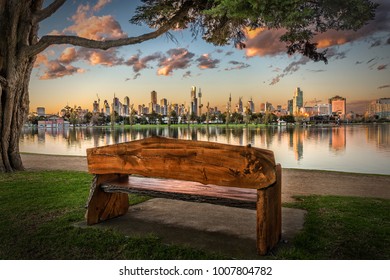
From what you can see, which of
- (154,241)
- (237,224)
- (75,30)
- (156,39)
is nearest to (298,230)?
(237,224)

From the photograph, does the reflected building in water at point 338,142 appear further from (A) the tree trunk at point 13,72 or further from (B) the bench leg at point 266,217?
(B) the bench leg at point 266,217

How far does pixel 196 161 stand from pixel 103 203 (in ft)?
5.63

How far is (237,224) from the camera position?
4.46m

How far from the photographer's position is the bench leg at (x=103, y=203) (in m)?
4.48

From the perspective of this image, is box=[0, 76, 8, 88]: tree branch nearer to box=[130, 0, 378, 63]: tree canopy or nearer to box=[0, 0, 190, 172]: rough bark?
box=[0, 0, 190, 172]: rough bark

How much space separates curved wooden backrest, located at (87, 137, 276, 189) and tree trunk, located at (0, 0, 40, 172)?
6455mm

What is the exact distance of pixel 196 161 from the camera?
11.8 ft

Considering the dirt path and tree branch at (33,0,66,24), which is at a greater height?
tree branch at (33,0,66,24)

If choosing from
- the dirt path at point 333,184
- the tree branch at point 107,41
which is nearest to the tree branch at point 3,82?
the tree branch at point 107,41

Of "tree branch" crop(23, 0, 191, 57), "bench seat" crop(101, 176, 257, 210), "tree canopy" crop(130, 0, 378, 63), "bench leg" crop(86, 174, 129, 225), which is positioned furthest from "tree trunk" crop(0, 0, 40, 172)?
"bench seat" crop(101, 176, 257, 210)

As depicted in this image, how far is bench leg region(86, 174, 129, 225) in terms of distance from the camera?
4484 millimetres

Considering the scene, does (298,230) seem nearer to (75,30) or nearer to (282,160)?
(75,30)

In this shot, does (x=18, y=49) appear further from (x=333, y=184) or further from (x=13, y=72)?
(x=333, y=184)

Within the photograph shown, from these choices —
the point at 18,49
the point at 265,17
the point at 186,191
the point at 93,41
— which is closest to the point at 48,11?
the point at 18,49
